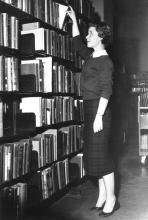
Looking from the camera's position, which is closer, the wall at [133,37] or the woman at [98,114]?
the woman at [98,114]

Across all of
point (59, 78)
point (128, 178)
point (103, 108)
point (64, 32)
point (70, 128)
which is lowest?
point (128, 178)

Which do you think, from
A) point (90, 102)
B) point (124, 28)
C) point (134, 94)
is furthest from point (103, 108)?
point (124, 28)

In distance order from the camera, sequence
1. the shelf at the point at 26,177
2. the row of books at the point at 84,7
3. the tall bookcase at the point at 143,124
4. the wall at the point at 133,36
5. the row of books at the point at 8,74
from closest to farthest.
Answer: the row of books at the point at 8,74
the shelf at the point at 26,177
the row of books at the point at 84,7
the tall bookcase at the point at 143,124
the wall at the point at 133,36

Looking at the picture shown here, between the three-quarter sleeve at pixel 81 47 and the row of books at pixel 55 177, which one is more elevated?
the three-quarter sleeve at pixel 81 47

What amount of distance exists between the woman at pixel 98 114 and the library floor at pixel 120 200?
14cm

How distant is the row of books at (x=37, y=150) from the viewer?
2182 mm

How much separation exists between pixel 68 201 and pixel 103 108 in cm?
98

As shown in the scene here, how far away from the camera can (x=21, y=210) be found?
7.60ft

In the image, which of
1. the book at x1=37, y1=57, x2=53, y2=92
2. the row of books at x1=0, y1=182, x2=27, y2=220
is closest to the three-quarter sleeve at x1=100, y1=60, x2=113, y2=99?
the book at x1=37, y1=57, x2=53, y2=92

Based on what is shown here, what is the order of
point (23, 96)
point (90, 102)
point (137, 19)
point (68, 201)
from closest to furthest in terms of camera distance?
point (90, 102) < point (23, 96) < point (68, 201) < point (137, 19)

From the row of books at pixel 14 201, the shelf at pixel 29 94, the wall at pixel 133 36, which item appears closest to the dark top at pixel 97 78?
the shelf at pixel 29 94

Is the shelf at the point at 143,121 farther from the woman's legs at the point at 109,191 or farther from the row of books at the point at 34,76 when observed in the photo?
the woman's legs at the point at 109,191

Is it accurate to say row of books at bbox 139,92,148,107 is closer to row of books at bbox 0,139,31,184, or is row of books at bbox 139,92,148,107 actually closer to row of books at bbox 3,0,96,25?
row of books at bbox 3,0,96,25

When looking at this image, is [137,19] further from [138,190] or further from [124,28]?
[138,190]
